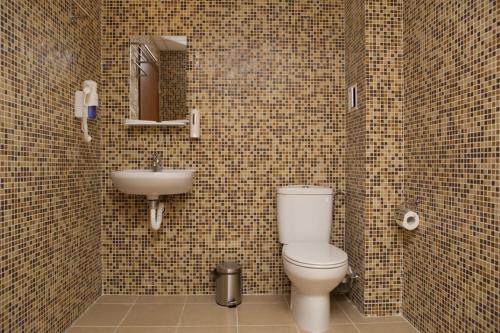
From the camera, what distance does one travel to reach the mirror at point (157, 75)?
94.1 inches

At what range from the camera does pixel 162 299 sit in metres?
2.35

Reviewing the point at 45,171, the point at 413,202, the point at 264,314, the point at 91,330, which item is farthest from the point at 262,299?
the point at 45,171

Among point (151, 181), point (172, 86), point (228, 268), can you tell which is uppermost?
point (172, 86)

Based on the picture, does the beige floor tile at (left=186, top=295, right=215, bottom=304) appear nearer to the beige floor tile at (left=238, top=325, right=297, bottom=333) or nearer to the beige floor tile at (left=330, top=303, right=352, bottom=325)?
the beige floor tile at (left=238, top=325, right=297, bottom=333)

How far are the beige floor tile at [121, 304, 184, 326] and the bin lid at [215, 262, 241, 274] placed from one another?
0.35 m

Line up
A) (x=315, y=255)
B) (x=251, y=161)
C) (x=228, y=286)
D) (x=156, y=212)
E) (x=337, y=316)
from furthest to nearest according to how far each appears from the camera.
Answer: (x=251, y=161) < (x=156, y=212) < (x=228, y=286) < (x=337, y=316) < (x=315, y=255)

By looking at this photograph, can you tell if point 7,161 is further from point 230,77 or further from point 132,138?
point 230,77

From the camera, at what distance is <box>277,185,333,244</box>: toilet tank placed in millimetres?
2238

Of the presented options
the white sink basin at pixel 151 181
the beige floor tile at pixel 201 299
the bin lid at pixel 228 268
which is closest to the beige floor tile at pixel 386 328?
the bin lid at pixel 228 268

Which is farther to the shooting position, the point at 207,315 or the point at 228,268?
the point at 228,268

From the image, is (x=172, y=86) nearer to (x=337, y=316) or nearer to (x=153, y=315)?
(x=153, y=315)

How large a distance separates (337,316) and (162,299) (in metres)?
1.21

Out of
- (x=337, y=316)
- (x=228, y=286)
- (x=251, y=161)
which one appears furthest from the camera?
(x=251, y=161)

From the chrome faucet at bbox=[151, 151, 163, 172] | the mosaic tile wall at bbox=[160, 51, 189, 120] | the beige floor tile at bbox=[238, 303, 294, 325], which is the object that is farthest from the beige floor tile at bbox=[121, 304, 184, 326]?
the mosaic tile wall at bbox=[160, 51, 189, 120]
